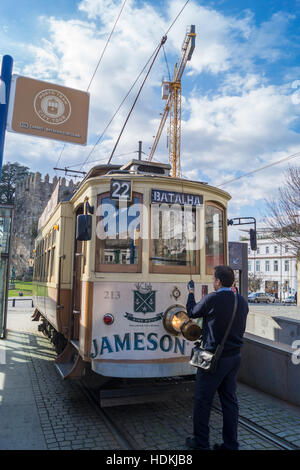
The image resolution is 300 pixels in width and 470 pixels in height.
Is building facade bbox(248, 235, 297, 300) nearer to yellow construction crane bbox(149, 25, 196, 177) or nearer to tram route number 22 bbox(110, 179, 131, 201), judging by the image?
yellow construction crane bbox(149, 25, 196, 177)

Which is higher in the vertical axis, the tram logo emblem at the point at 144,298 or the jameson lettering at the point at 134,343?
the tram logo emblem at the point at 144,298

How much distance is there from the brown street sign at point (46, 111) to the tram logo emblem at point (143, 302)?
2796 mm

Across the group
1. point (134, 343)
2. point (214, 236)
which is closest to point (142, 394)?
point (134, 343)

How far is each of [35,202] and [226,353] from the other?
6889cm

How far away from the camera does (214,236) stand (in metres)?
5.65

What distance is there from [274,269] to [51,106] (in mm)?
53543

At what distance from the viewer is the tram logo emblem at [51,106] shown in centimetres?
588

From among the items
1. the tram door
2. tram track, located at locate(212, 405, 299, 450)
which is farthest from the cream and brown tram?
tram track, located at locate(212, 405, 299, 450)

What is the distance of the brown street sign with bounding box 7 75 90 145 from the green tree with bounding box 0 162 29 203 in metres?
63.3

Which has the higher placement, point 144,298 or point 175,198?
point 175,198

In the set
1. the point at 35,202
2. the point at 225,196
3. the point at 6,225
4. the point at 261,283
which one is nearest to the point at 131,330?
the point at 225,196

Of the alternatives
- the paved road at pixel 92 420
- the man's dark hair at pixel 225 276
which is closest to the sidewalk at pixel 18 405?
the paved road at pixel 92 420

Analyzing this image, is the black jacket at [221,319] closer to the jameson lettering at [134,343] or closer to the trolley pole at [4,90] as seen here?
the jameson lettering at [134,343]
